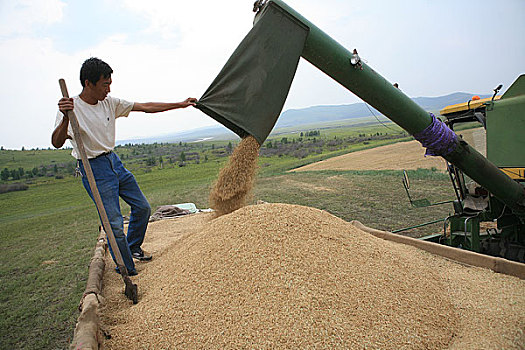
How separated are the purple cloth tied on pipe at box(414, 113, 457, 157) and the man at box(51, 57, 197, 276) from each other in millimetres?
1757

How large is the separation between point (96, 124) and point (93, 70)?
40cm

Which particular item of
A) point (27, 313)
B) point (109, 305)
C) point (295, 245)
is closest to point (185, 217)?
point (27, 313)

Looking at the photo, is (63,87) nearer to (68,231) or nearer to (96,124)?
(96,124)

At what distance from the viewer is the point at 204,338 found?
165cm

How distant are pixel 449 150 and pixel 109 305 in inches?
102

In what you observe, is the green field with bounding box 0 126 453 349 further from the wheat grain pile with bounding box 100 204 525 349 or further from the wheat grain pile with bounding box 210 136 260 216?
the wheat grain pile with bounding box 100 204 525 349

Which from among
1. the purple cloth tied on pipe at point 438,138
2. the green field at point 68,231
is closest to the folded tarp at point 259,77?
the green field at point 68,231

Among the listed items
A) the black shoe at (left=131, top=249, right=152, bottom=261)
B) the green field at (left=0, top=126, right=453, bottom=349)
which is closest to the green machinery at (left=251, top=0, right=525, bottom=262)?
the green field at (left=0, top=126, right=453, bottom=349)

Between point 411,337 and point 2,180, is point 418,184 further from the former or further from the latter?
point 2,180

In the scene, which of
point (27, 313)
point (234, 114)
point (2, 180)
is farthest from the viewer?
point (2, 180)

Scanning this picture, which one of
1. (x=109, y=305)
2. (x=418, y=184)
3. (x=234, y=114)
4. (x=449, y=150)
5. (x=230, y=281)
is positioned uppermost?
(x=234, y=114)

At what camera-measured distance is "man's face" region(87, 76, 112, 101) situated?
97.0 inches

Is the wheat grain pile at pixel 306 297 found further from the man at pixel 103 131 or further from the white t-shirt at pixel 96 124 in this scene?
the white t-shirt at pixel 96 124

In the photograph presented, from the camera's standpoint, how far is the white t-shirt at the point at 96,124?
249 cm
